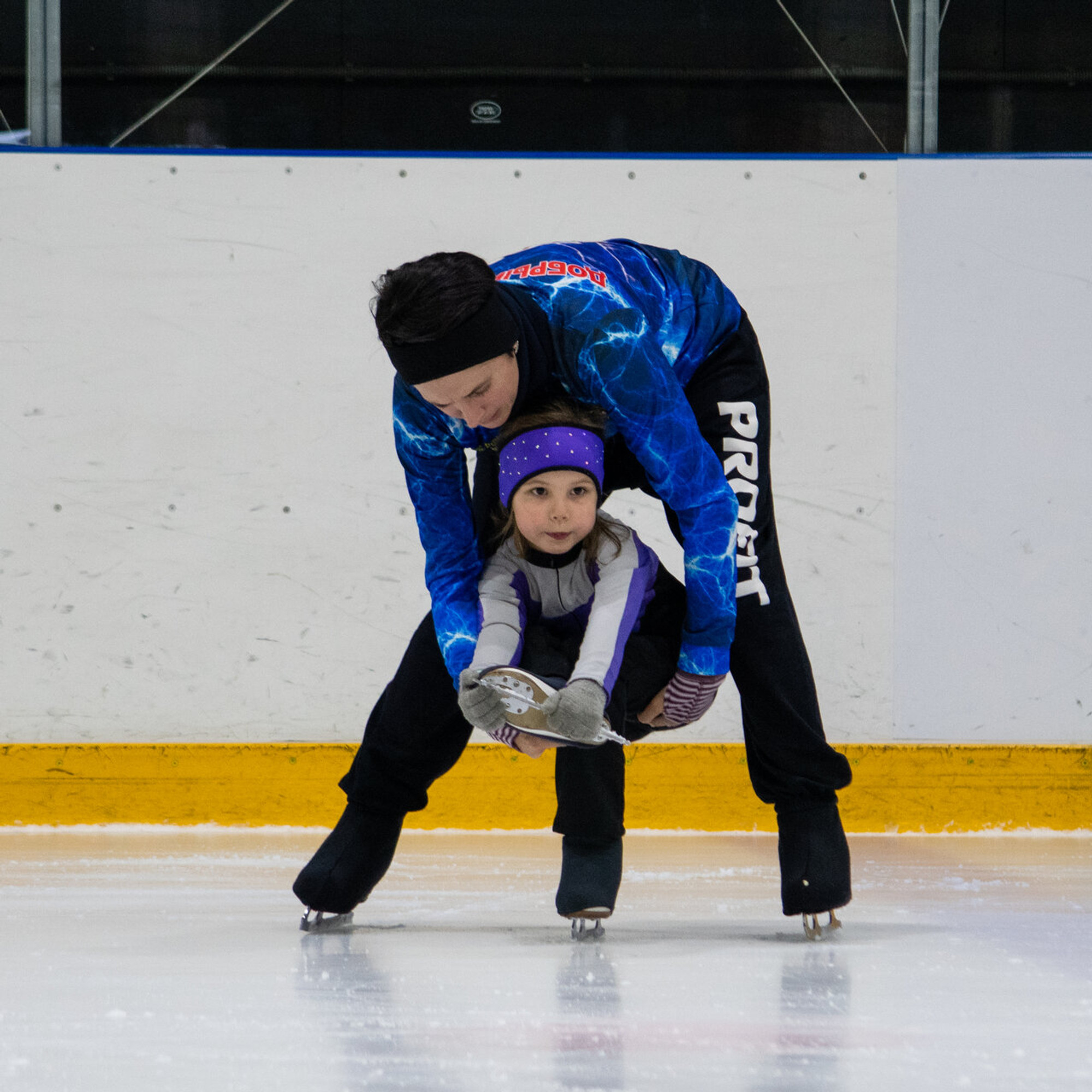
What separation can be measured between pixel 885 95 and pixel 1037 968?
341 cm

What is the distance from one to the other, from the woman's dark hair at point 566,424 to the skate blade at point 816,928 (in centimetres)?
53

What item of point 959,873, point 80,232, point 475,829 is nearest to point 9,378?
point 80,232

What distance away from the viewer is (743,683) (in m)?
1.71

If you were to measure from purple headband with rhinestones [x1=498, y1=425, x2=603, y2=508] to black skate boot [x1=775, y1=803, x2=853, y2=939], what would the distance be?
51 cm

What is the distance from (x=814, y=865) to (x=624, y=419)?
0.62 metres

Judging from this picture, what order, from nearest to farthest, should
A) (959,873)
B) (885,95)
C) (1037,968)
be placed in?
(1037,968), (959,873), (885,95)

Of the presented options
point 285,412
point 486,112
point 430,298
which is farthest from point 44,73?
point 430,298

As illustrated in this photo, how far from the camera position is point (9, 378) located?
302cm

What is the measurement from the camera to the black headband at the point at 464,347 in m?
1.40

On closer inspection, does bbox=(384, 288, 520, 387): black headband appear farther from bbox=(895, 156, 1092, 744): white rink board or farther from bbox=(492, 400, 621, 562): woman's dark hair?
bbox=(895, 156, 1092, 744): white rink board

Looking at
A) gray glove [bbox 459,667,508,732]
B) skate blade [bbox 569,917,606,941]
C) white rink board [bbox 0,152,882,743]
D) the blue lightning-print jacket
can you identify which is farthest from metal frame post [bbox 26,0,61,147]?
skate blade [bbox 569,917,606,941]

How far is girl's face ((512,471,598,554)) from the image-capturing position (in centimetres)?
153

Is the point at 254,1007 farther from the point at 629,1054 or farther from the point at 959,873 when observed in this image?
the point at 959,873

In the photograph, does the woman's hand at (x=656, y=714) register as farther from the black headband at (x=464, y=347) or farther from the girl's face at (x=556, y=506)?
the black headband at (x=464, y=347)
